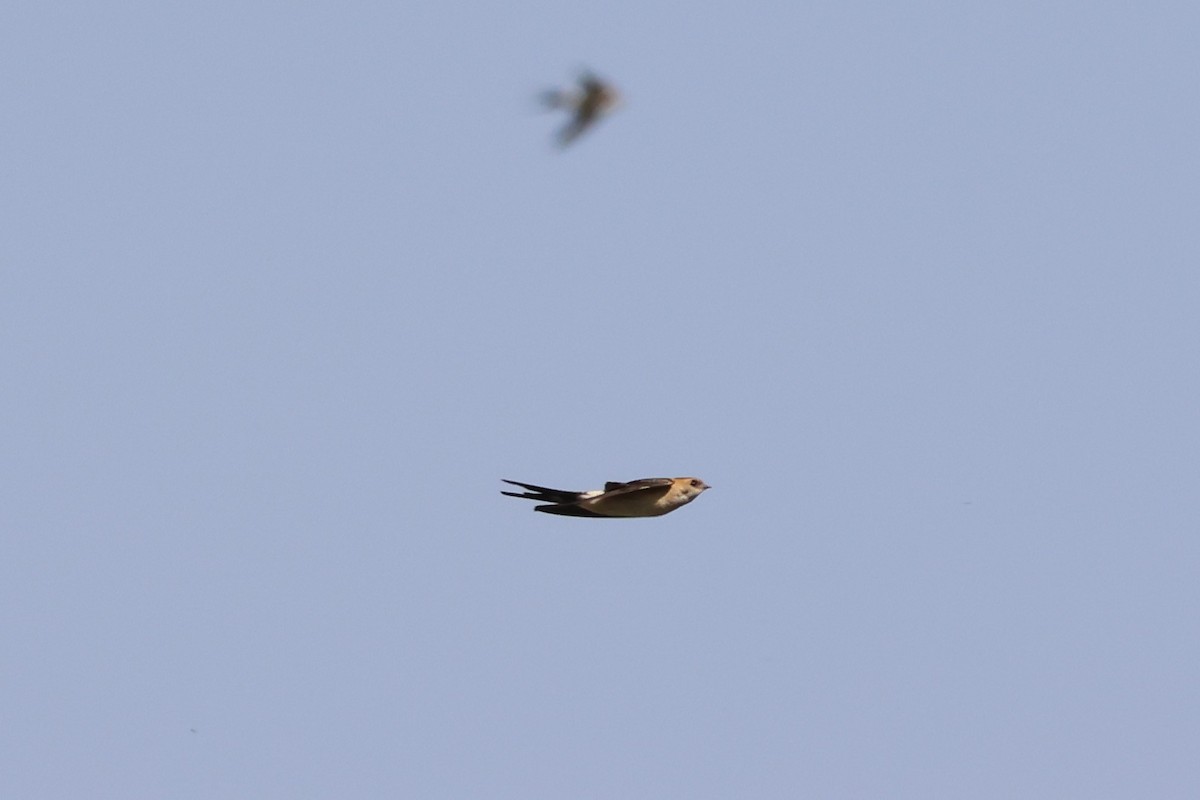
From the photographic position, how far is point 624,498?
74.8 ft

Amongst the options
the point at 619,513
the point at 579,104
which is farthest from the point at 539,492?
the point at 579,104

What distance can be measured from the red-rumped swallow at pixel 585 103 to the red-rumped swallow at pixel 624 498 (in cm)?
512

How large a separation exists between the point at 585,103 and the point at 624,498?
19.0 ft

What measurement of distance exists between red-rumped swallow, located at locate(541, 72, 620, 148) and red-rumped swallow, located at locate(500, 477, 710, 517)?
5125mm

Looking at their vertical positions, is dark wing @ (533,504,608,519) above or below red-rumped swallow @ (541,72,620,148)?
below

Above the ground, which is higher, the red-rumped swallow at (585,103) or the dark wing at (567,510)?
the red-rumped swallow at (585,103)

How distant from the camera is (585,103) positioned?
25375mm

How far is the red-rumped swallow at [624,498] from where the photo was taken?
22641 mm

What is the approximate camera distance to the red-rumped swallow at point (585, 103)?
82.8ft

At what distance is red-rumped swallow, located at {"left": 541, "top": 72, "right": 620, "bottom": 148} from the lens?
2523 cm

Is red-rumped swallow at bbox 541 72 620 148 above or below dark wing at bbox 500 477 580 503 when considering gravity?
above

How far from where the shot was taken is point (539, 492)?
75.0 ft

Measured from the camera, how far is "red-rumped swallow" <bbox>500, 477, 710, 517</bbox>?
22.6 metres

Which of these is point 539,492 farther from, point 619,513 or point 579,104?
point 579,104
